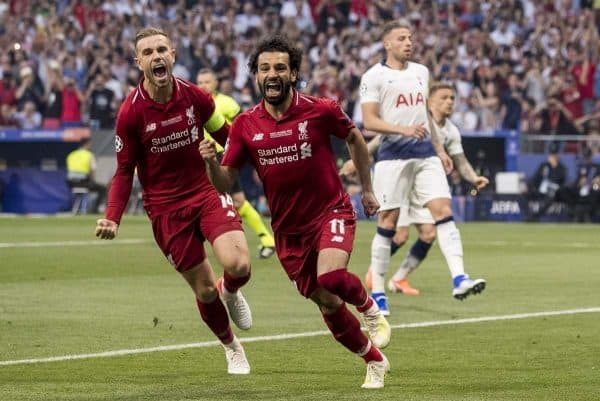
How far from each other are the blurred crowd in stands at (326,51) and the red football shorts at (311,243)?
21.9 meters

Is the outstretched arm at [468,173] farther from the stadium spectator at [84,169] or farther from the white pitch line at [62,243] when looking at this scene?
the stadium spectator at [84,169]

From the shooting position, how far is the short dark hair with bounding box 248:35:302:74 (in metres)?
9.59

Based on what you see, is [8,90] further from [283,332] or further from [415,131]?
[283,332]

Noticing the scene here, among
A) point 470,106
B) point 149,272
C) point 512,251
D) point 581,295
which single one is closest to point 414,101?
point 581,295

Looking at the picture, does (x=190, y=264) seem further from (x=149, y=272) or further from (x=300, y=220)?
(x=149, y=272)

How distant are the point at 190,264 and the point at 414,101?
15.8ft

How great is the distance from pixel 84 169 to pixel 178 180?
78.0 ft

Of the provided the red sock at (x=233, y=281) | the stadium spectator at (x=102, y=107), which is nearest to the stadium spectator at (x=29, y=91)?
the stadium spectator at (x=102, y=107)

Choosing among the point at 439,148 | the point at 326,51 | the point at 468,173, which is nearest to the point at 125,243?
the point at 468,173

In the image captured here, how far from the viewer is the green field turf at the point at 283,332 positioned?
9.52 m

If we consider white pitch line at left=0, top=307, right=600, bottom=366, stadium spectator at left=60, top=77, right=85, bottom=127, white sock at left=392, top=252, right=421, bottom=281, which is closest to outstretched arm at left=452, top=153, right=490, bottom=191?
white sock at left=392, top=252, right=421, bottom=281

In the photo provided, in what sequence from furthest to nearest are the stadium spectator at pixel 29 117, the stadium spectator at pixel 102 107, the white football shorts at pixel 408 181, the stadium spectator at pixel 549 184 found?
the stadium spectator at pixel 29 117 → the stadium spectator at pixel 102 107 → the stadium spectator at pixel 549 184 → the white football shorts at pixel 408 181

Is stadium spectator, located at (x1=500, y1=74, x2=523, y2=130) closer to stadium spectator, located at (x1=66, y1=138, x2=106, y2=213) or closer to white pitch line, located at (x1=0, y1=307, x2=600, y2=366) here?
stadium spectator, located at (x1=66, y1=138, x2=106, y2=213)

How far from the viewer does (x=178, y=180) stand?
1067cm
